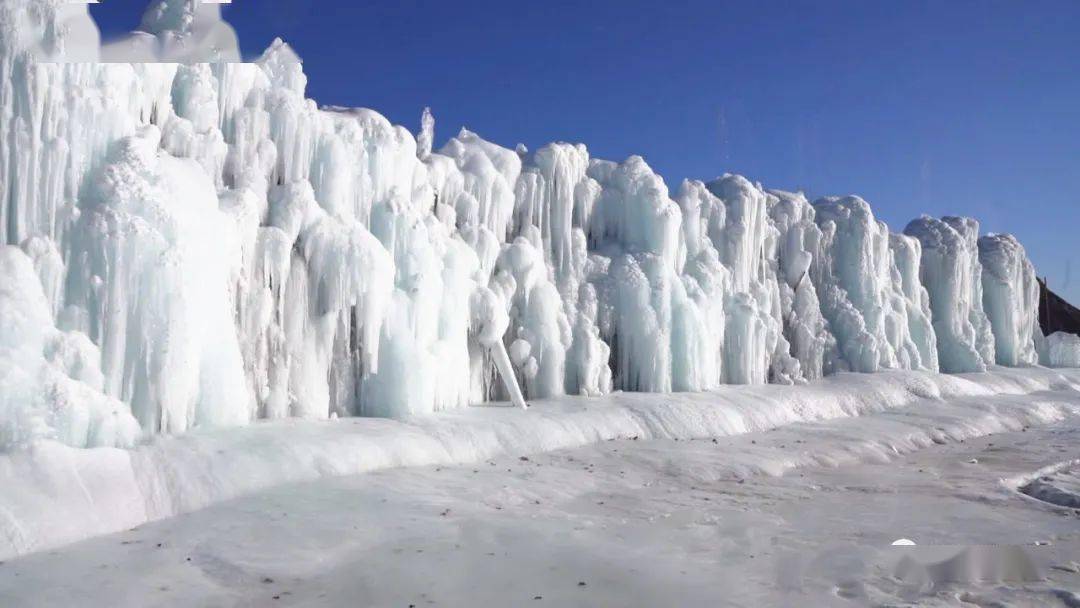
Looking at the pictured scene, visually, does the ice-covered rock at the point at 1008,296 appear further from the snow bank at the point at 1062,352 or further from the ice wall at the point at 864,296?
the ice wall at the point at 864,296

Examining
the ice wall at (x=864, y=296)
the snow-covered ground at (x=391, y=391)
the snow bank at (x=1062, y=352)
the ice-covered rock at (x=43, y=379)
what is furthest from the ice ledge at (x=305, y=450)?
the snow bank at (x=1062, y=352)

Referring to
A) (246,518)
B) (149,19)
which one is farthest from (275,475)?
(149,19)

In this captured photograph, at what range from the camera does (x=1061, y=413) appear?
2559cm

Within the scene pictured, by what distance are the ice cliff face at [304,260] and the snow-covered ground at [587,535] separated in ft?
3.98

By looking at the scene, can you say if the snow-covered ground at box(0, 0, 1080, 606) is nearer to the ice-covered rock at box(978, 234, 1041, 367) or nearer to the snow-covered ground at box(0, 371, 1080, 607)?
the snow-covered ground at box(0, 371, 1080, 607)

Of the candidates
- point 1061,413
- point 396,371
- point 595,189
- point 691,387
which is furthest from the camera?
point 1061,413

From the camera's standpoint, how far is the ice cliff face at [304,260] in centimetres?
1002

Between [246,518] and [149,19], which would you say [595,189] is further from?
[246,518]

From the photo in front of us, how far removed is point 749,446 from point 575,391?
4.12 metres

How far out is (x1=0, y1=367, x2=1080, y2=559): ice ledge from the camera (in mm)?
8273

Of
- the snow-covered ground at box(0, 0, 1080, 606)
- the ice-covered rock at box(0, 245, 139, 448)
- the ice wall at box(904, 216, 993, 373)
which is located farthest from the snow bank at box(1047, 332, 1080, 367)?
the ice-covered rock at box(0, 245, 139, 448)

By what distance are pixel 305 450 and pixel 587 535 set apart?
13.9 feet

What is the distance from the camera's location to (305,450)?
Answer: 11.1 m

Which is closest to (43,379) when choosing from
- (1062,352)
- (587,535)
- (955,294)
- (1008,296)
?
(587,535)
